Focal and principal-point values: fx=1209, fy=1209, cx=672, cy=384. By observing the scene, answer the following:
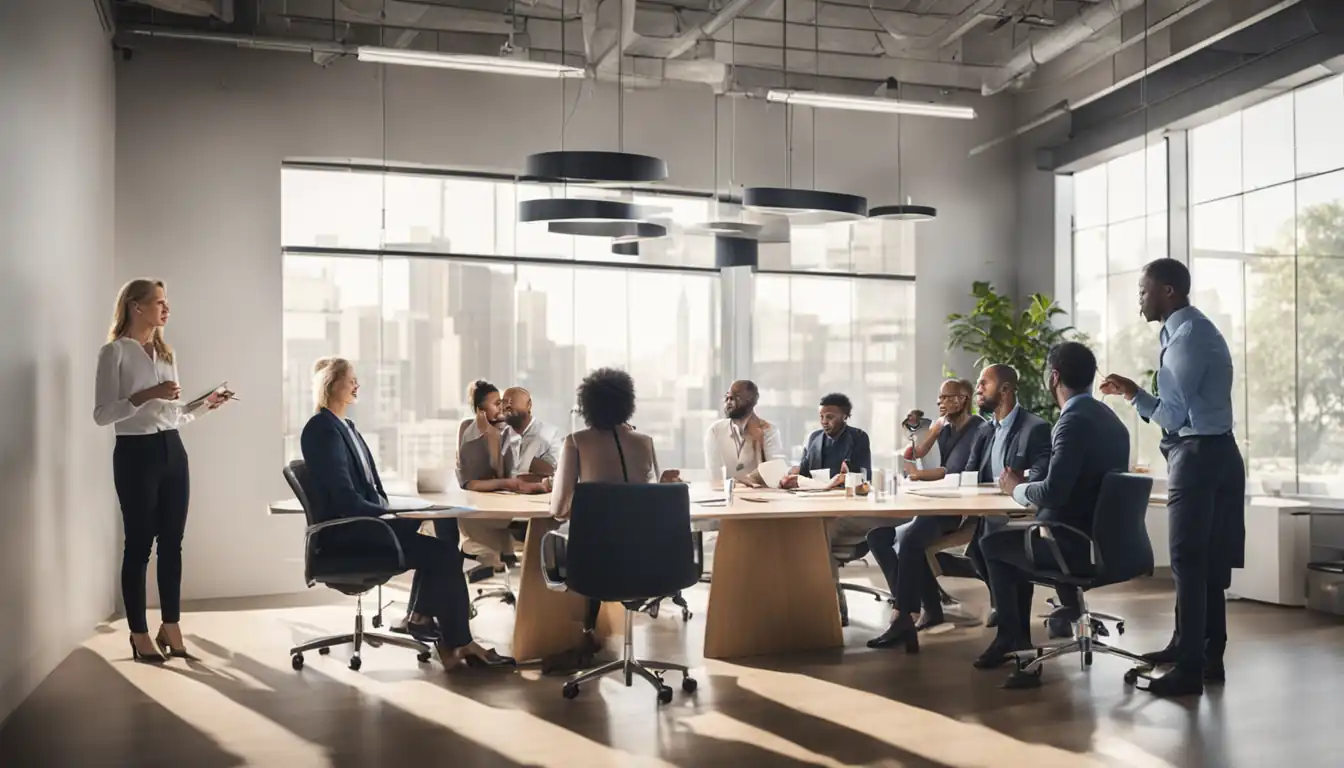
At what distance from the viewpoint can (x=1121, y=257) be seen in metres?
10.2

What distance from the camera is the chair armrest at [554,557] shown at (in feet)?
16.9

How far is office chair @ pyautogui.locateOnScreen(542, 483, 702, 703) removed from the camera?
4844mm

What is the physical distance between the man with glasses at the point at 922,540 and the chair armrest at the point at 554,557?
198 cm

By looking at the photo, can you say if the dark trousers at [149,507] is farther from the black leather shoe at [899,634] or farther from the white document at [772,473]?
the black leather shoe at [899,634]

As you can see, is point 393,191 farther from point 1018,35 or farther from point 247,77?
point 1018,35

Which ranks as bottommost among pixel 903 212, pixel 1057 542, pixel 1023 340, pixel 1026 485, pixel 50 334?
pixel 1057 542

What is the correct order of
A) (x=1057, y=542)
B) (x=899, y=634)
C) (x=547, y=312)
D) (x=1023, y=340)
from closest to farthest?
(x=1057, y=542) < (x=899, y=634) < (x=547, y=312) < (x=1023, y=340)

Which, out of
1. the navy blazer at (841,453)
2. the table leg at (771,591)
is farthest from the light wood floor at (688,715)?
the navy blazer at (841,453)

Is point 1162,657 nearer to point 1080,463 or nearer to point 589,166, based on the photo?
point 1080,463

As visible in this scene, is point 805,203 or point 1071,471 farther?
point 805,203

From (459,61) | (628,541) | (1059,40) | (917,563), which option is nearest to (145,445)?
(628,541)

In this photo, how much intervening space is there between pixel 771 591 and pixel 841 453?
1.39 meters

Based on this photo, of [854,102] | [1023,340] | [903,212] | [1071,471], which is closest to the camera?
[1071,471]

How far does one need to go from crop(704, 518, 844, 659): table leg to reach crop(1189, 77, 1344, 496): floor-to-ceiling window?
4250mm
